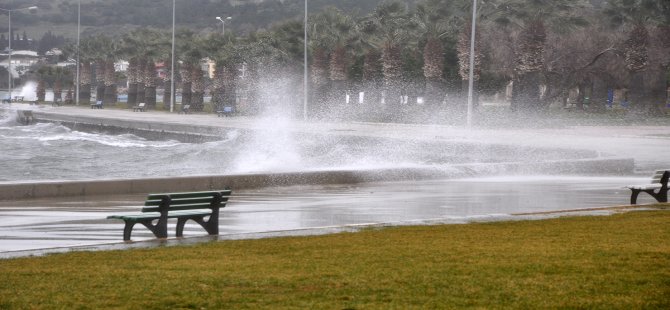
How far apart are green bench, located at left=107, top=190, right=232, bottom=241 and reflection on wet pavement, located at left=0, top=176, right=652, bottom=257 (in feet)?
0.76

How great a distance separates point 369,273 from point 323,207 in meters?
7.31

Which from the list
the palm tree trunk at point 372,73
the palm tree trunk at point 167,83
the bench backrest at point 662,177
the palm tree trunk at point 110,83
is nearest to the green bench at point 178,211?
the bench backrest at point 662,177

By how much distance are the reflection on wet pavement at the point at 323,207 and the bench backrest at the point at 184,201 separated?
1.37ft

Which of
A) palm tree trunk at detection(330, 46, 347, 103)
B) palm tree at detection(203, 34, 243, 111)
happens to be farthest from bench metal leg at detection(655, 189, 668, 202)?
palm tree at detection(203, 34, 243, 111)

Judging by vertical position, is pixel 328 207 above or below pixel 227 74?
below

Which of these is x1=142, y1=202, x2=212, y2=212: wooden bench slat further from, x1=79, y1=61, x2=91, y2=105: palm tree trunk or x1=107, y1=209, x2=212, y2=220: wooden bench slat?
x1=79, y1=61, x2=91, y2=105: palm tree trunk

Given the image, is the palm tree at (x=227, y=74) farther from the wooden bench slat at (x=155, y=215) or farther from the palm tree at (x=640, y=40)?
the wooden bench slat at (x=155, y=215)

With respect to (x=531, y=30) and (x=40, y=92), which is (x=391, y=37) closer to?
(x=531, y=30)

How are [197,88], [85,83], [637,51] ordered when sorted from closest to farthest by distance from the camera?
[637,51] → [197,88] → [85,83]

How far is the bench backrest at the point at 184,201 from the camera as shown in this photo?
12.6 metres

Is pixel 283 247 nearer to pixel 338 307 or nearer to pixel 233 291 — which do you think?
pixel 233 291

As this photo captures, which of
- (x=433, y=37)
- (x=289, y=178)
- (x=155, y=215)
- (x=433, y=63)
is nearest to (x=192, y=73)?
(x=433, y=37)

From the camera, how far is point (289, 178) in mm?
20312

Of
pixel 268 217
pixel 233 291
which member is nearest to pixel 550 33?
pixel 268 217
